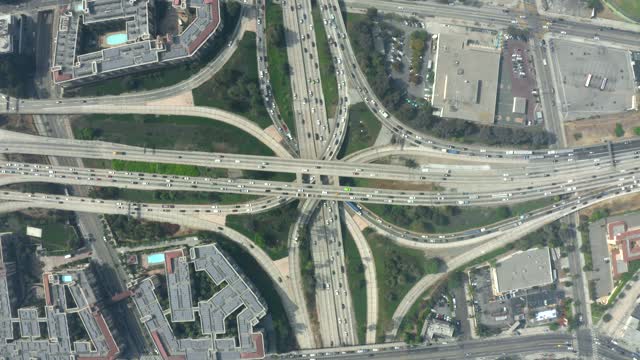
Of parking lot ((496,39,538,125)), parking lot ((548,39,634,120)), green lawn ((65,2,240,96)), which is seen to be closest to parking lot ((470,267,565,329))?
parking lot ((496,39,538,125))

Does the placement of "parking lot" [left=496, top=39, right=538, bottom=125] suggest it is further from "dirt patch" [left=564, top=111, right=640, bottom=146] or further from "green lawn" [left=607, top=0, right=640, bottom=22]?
"green lawn" [left=607, top=0, right=640, bottom=22]

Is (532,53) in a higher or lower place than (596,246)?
higher

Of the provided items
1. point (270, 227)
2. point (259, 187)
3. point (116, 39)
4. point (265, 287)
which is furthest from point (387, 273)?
point (116, 39)

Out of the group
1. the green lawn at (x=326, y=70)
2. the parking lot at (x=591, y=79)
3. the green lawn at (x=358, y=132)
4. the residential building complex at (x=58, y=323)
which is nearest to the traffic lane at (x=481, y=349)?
the green lawn at (x=358, y=132)

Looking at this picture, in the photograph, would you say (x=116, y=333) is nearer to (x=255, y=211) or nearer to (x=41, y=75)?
(x=255, y=211)

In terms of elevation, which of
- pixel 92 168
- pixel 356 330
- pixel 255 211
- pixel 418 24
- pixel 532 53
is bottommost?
pixel 356 330

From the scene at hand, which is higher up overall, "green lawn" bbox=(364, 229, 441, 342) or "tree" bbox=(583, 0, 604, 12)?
"tree" bbox=(583, 0, 604, 12)

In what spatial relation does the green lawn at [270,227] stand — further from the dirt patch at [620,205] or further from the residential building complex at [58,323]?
the dirt patch at [620,205]

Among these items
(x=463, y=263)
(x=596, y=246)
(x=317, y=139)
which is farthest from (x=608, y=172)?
(x=317, y=139)
